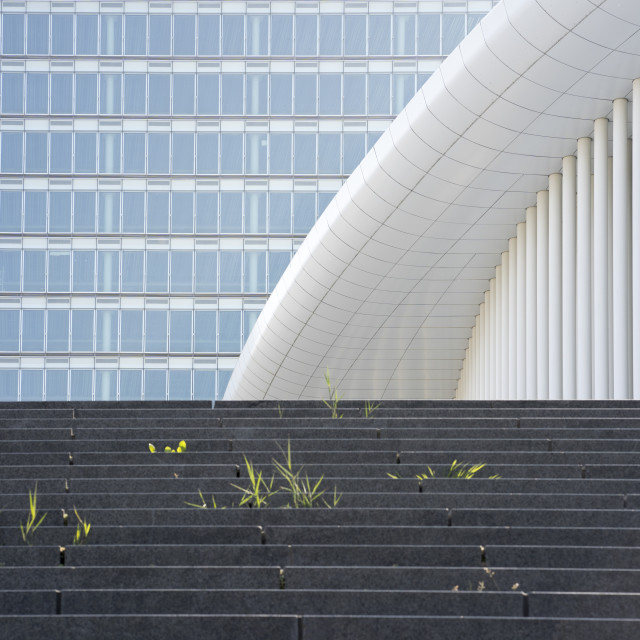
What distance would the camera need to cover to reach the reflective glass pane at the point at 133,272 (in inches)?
2099

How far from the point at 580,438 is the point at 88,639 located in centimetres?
487

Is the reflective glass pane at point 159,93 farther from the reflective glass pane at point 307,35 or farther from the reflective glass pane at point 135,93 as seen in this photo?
the reflective glass pane at point 307,35

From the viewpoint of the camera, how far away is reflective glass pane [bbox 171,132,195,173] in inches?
2098

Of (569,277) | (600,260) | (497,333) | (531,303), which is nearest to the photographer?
(600,260)

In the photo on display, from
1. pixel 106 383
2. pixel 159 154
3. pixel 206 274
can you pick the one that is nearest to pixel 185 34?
pixel 159 154

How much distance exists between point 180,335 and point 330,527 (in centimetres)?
4600

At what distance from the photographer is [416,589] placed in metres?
6.63

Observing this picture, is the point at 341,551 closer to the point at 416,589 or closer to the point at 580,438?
the point at 416,589

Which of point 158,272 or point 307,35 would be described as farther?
point 158,272

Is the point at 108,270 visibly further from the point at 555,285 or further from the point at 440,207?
the point at 555,285

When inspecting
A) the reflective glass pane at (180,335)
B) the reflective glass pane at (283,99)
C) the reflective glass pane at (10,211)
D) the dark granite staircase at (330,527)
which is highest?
the reflective glass pane at (283,99)

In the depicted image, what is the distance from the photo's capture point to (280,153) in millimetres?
53125

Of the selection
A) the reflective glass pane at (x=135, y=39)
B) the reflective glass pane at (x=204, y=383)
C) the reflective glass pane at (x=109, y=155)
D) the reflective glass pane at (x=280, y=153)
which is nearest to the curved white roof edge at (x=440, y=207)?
the reflective glass pane at (x=204, y=383)

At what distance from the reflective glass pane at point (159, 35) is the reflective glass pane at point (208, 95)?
1802 millimetres
